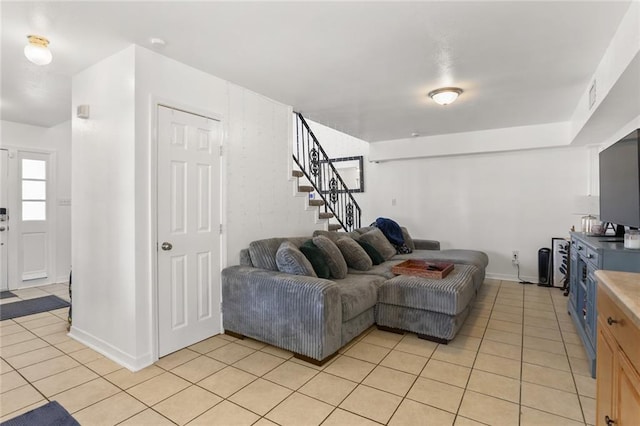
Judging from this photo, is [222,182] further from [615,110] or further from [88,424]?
[615,110]

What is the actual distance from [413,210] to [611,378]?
203 inches

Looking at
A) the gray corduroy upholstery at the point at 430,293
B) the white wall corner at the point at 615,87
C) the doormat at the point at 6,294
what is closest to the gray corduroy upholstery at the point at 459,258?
the gray corduroy upholstery at the point at 430,293

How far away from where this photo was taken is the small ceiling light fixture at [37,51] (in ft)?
7.64

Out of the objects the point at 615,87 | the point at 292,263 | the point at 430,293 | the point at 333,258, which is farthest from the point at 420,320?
the point at 615,87

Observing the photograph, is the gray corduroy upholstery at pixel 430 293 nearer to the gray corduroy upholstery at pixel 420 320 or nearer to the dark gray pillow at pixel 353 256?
the gray corduroy upholstery at pixel 420 320

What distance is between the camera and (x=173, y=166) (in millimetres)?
2863

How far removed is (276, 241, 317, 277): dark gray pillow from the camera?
3.03m

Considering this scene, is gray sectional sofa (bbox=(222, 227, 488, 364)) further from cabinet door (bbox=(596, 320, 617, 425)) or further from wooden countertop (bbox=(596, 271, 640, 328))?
wooden countertop (bbox=(596, 271, 640, 328))

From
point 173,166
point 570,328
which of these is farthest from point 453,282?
point 173,166

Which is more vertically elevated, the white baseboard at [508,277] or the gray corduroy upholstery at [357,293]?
the gray corduroy upholstery at [357,293]

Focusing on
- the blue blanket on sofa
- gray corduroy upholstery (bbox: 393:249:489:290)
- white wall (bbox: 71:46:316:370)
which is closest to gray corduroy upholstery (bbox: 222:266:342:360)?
white wall (bbox: 71:46:316:370)

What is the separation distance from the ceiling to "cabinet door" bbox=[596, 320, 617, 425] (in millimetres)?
1925

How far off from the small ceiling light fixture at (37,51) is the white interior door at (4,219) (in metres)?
3.39

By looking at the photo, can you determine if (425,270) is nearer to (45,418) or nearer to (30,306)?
(45,418)
